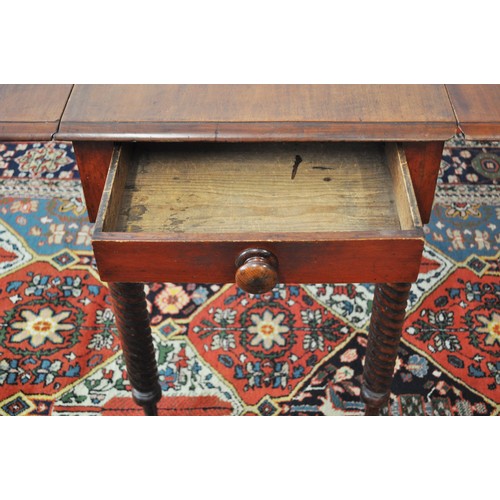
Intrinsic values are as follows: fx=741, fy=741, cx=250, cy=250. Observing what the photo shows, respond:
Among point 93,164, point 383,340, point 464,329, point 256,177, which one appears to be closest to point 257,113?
point 256,177

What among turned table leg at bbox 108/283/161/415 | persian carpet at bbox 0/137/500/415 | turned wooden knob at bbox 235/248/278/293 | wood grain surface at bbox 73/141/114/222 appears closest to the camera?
turned wooden knob at bbox 235/248/278/293

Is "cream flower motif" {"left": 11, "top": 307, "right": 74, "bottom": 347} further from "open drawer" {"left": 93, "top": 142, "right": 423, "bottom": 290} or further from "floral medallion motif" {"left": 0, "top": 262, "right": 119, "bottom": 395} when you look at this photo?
"open drawer" {"left": 93, "top": 142, "right": 423, "bottom": 290}

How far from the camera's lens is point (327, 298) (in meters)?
1.58

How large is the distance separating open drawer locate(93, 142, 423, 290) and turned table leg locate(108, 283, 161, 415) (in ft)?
0.48

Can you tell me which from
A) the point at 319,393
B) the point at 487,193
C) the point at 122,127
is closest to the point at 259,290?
the point at 122,127

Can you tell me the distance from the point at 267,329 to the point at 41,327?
47 cm

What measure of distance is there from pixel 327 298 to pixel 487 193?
544mm

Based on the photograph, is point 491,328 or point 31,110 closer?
point 31,110

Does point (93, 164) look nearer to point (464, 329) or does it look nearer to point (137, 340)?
point (137, 340)

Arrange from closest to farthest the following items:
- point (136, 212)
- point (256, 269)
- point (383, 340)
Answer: point (256, 269)
point (136, 212)
point (383, 340)

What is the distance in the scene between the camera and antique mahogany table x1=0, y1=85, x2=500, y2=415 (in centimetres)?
90

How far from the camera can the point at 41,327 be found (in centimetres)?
153

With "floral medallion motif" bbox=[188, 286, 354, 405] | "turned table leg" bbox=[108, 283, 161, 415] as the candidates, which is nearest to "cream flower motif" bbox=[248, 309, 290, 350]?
"floral medallion motif" bbox=[188, 286, 354, 405]

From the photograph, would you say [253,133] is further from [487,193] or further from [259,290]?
[487,193]
